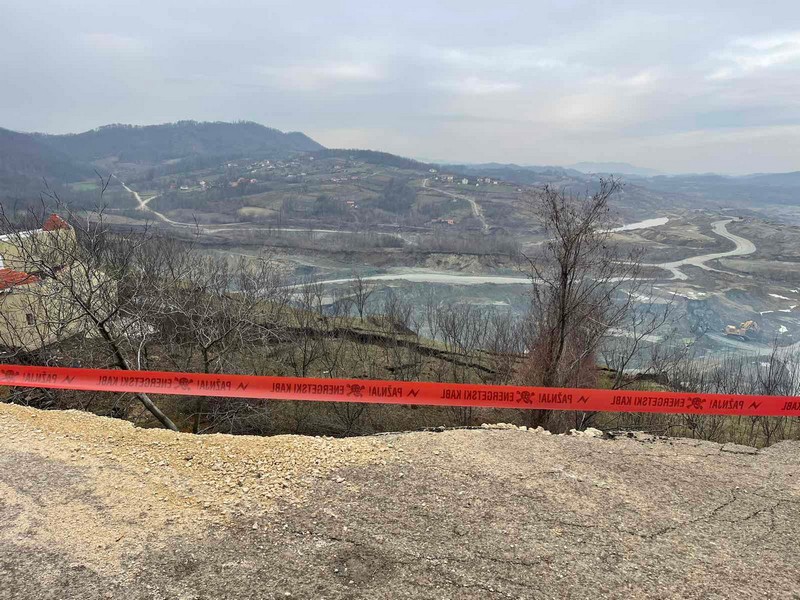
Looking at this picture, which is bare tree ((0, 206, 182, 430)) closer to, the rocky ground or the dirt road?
the rocky ground

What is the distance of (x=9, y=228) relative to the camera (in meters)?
11.7

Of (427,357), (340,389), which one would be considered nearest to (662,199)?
(427,357)

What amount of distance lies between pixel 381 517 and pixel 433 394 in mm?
2821

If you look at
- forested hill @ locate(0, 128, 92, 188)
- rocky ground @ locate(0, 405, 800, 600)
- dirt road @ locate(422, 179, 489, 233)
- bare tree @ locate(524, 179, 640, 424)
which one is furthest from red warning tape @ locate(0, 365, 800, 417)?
forested hill @ locate(0, 128, 92, 188)

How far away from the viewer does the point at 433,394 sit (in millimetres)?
7215

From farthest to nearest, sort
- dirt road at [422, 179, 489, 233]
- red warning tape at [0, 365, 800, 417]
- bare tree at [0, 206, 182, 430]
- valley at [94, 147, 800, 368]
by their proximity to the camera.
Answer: dirt road at [422, 179, 489, 233] → valley at [94, 147, 800, 368] → bare tree at [0, 206, 182, 430] → red warning tape at [0, 365, 800, 417]

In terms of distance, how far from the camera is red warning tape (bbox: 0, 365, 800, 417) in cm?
712

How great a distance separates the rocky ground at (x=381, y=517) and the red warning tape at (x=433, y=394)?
3.08 ft

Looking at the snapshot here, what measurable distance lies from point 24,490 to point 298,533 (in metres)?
2.96

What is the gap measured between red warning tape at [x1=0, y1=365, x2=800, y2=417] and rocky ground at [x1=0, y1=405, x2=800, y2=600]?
94cm

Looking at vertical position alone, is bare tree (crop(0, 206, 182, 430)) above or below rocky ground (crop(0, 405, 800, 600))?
above

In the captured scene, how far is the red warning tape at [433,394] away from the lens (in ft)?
23.4

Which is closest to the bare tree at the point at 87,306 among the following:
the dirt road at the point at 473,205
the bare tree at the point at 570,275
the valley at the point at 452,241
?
the bare tree at the point at 570,275

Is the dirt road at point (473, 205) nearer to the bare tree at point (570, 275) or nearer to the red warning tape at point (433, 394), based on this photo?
the bare tree at point (570, 275)
